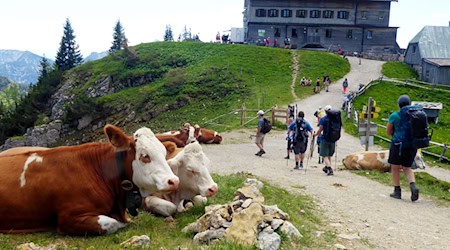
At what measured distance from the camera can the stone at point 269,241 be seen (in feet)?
18.4

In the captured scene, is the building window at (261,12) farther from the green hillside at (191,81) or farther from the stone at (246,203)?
the stone at (246,203)

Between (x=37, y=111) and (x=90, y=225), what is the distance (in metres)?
55.8

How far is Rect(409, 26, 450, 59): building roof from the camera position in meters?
53.4

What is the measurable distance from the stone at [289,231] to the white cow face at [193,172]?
1615 millimetres

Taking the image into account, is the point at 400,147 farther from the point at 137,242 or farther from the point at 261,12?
the point at 261,12

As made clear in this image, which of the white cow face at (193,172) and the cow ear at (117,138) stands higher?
the cow ear at (117,138)

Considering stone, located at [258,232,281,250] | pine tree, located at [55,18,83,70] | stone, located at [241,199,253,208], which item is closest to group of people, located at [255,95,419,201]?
stone, located at [241,199,253,208]

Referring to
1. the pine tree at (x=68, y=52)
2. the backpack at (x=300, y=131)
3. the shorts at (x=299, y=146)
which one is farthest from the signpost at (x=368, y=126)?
the pine tree at (x=68, y=52)

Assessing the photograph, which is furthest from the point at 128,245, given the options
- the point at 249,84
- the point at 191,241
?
the point at 249,84

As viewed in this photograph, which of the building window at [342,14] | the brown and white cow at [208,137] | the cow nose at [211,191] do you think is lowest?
the brown and white cow at [208,137]

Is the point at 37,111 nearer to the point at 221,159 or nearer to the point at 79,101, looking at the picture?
the point at 79,101

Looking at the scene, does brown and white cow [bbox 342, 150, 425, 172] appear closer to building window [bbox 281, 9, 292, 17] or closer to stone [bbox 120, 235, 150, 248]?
stone [bbox 120, 235, 150, 248]

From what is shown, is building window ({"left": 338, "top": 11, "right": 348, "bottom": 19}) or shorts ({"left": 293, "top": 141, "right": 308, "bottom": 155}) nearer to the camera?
shorts ({"left": 293, "top": 141, "right": 308, "bottom": 155})

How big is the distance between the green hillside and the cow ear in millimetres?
23430
